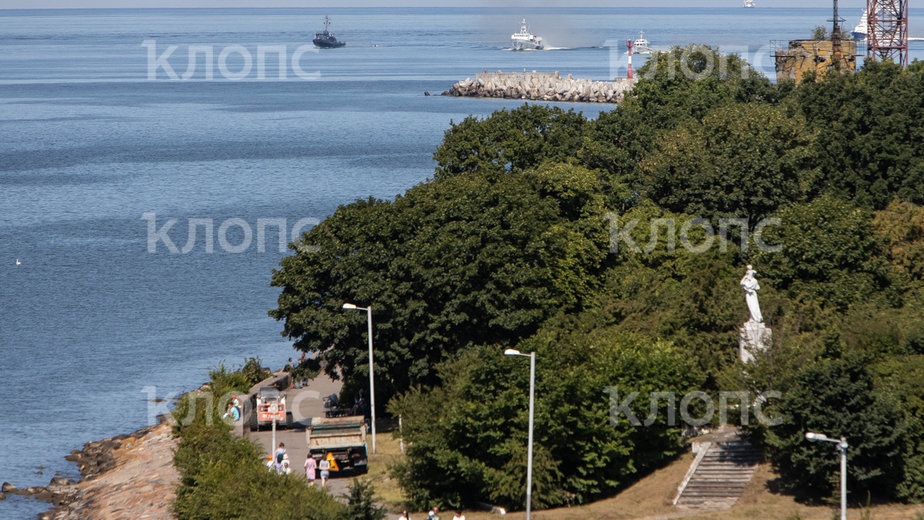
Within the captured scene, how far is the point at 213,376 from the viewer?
53844 mm

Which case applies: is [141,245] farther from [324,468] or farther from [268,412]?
[324,468]

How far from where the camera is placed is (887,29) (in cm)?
9356

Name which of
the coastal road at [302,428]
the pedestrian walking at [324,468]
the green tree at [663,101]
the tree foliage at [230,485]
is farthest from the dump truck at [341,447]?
the green tree at [663,101]

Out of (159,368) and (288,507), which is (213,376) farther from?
(288,507)

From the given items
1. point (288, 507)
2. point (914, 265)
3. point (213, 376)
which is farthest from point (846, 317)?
point (213, 376)

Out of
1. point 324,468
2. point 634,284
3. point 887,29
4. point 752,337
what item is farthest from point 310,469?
point 887,29

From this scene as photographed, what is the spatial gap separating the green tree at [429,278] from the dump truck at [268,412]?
282 centimetres

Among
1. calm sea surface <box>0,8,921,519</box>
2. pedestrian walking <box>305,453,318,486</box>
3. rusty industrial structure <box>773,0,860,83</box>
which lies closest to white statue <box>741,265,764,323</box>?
pedestrian walking <box>305,453,318,486</box>

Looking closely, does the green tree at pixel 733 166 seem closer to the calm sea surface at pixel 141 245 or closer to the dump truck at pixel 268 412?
the dump truck at pixel 268 412

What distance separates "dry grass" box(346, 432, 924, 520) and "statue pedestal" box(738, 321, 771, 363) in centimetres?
451

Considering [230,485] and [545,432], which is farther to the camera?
[545,432]

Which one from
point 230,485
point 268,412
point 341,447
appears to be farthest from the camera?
point 268,412

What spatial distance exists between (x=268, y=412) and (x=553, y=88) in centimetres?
14257

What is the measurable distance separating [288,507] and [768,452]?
16059mm
